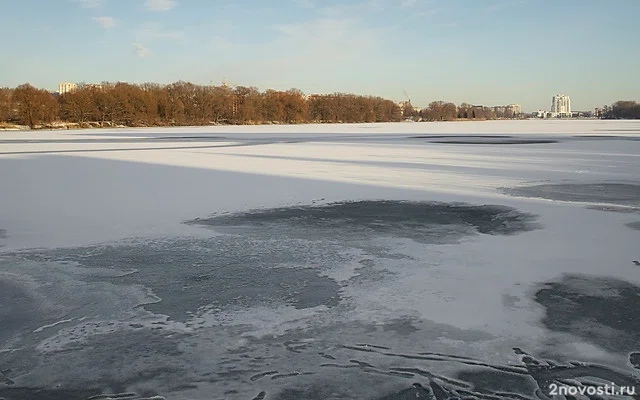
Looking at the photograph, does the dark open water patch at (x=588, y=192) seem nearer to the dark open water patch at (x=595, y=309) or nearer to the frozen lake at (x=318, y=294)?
the frozen lake at (x=318, y=294)

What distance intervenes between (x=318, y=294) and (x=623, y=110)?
11426 cm

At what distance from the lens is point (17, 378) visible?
112 inches

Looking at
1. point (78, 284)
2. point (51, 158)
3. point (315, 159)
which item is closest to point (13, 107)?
point (51, 158)

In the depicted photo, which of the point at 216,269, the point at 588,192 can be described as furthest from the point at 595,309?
the point at 588,192

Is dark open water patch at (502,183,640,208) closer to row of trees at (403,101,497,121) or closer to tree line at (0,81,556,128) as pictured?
tree line at (0,81,556,128)

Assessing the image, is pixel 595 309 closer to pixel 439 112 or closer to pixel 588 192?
pixel 588 192

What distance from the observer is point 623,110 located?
103 m

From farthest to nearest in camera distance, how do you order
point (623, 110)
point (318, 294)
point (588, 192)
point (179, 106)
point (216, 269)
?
point (623, 110) < point (179, 106) < point (588, 192) < point (216, 269) < point (318, 294)

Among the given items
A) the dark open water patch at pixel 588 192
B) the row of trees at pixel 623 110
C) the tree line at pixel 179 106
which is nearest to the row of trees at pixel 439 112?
the tree line at pixel 179 106

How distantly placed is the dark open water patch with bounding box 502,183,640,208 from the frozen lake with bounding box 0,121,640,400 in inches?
3.6

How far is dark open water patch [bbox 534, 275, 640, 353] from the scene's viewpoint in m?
3.27

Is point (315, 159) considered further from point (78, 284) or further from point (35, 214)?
point (78, 284)

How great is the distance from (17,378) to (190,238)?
10.7 ft

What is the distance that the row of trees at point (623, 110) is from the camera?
322ft
